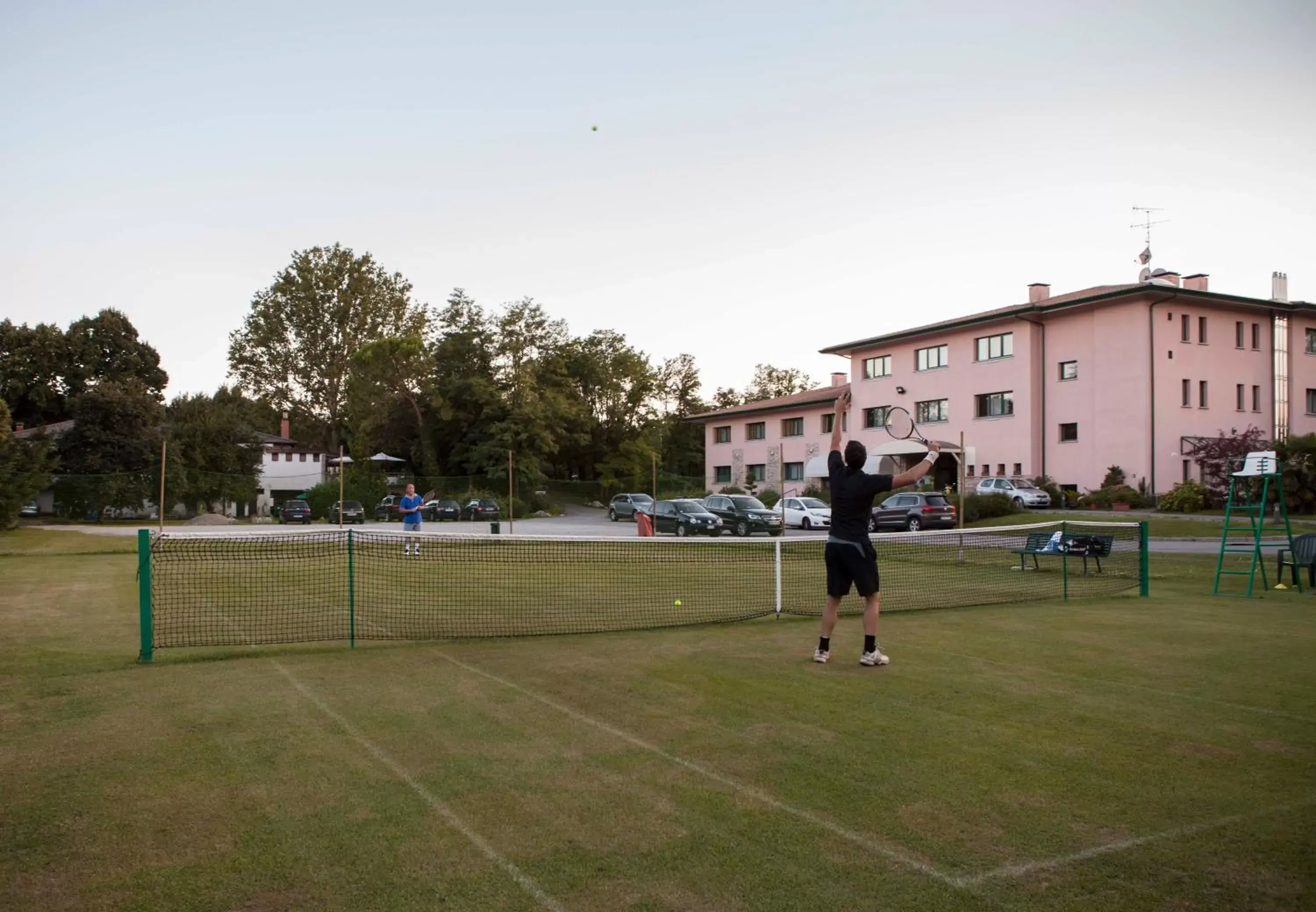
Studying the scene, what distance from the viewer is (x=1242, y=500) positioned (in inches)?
1344

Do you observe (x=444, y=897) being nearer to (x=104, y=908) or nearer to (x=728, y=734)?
(x=104, y=908)

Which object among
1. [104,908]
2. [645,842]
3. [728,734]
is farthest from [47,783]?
[728,734]

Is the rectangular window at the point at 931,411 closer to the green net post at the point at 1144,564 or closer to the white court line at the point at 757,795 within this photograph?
the green net post at the point at 1144,564

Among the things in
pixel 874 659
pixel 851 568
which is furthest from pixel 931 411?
pixel 851 568

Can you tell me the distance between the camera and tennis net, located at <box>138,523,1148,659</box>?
1091 cm

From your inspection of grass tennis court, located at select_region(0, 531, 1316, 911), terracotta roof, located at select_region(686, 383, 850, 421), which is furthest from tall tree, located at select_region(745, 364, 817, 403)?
grass tennis court, located at select_region(0, 531, 1316, 911)

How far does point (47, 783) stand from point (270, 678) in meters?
2.84

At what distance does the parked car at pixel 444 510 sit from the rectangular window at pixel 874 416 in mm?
23496

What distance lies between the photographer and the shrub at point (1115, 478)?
37.1 metres

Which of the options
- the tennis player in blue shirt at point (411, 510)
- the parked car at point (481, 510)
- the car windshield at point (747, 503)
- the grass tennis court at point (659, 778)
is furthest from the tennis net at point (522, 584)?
the parked car at point (481, 510)

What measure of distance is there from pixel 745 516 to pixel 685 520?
92.1 inches

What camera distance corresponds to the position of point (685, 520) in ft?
113

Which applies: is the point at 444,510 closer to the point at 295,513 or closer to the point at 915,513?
the point at 295,513

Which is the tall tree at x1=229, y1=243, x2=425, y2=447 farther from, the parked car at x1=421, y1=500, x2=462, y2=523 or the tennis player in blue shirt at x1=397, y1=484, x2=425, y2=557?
the tennis player in blue shirt at x1=397, y1=484, x2=425, y2=557
